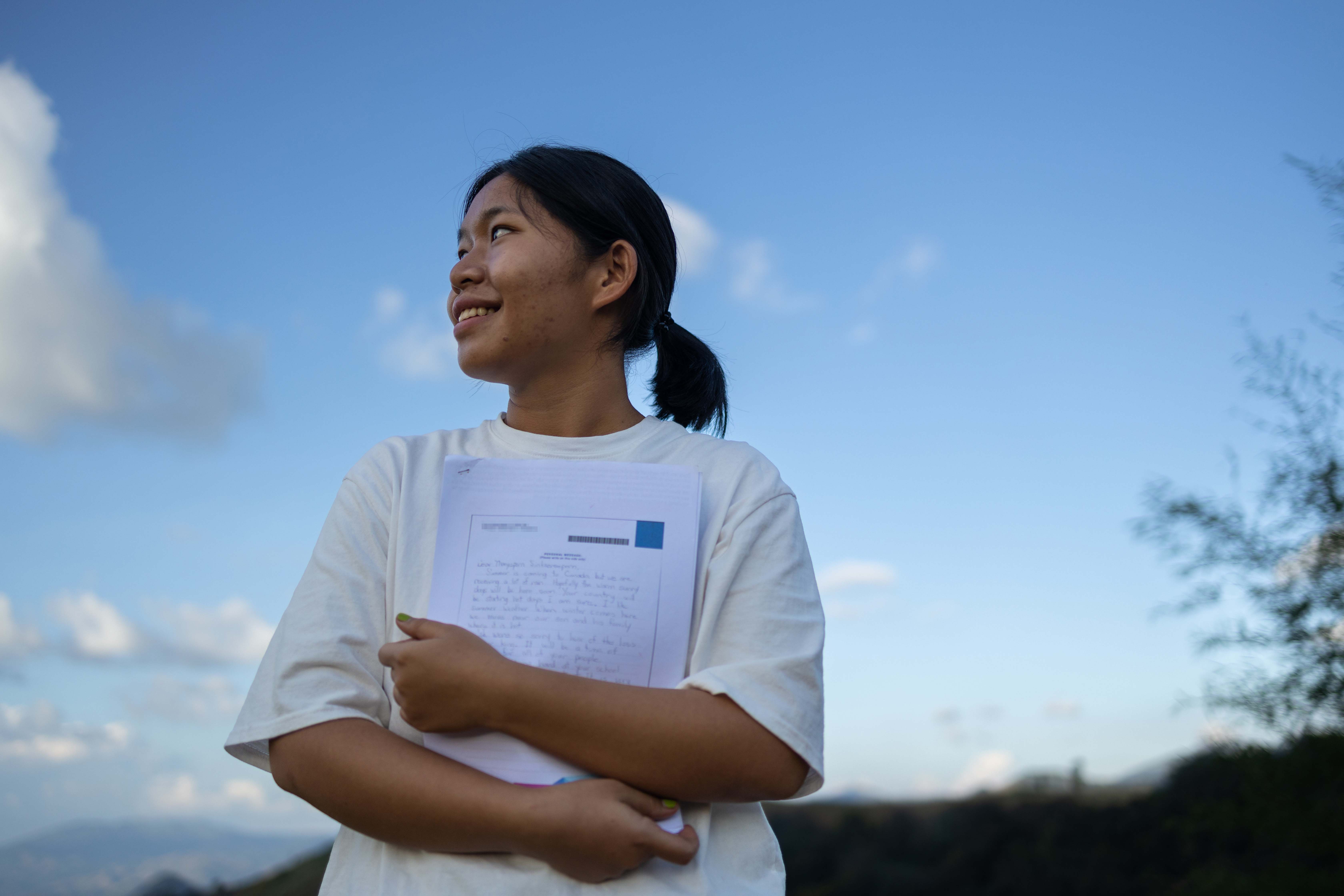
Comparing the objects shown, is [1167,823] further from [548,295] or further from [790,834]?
[548,295]

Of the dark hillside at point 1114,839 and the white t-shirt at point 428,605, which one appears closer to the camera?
the white t-shirt at point 428,605

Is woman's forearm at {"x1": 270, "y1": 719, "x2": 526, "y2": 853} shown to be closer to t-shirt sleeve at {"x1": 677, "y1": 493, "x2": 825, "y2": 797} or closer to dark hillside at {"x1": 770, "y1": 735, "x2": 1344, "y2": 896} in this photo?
t-shirt sleeve at {"x1": 677, "y1": 493, "x2": 825, "y2": 797}

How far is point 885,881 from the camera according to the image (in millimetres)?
8234

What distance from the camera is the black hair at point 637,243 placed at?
4.95 ft

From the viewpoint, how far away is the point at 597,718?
3.26ft

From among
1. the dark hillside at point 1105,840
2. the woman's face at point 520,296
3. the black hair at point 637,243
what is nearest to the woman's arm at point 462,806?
the woman's face at point 520,296

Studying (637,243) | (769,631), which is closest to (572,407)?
(637,243)

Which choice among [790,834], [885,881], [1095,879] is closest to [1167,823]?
[1095,879]

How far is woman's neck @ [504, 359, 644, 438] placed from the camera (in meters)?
1.42

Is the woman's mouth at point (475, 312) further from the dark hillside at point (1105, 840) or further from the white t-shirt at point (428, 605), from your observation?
the dark hillside at point (1105, 840)

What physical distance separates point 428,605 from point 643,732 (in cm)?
34

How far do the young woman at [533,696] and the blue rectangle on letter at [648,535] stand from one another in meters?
0.07

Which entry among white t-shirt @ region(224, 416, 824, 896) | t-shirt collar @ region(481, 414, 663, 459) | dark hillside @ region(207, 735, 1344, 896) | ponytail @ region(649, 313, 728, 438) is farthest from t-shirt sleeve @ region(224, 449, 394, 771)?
dark hillside @ region(207, 735, 1344, 896)

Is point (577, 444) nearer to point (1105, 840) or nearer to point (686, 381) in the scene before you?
point (686, 381)
